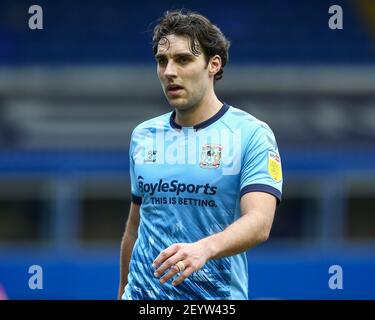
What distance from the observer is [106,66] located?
50.2 ft

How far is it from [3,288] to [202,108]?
752cm

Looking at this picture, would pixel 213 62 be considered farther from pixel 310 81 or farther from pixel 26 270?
pixel 310 81

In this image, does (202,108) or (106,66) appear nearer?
(202,108)

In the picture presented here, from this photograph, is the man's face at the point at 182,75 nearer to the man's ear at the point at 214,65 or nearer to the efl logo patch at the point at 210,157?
the man's ear at the point at 214,65

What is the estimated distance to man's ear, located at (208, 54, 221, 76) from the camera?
181 inches

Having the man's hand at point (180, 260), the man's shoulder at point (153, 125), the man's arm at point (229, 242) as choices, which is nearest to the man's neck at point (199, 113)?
the man's shoulder at point (153, 125)

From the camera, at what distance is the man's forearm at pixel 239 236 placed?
13.3ft

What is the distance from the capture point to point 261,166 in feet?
14.3

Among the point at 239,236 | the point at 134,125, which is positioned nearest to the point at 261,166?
the point at 239,236

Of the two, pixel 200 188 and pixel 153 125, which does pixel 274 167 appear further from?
pixel 153 125

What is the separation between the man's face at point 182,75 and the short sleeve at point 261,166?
0.32 meters

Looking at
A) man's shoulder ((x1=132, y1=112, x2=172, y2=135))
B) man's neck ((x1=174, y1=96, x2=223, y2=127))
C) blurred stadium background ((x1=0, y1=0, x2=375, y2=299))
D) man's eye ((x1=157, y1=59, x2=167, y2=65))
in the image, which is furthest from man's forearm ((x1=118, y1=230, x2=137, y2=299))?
blurred stadium background ((x1=0, y1=0, x2=375, y2=299))

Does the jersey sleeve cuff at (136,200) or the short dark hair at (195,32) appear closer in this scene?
the short dark hair at (195,32)
